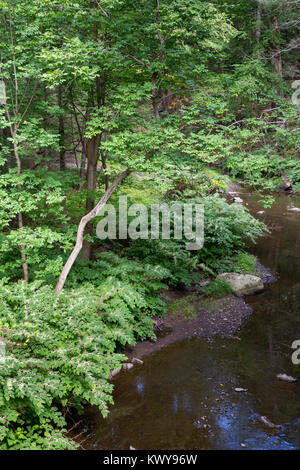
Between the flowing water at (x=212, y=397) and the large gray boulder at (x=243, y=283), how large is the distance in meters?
1.01

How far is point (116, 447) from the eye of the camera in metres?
4.65

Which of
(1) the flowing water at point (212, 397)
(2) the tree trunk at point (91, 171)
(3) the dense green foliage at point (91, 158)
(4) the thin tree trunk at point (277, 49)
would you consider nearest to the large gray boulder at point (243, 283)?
(1) the flowing water at point (212, 397)

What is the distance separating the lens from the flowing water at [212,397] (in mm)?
4809

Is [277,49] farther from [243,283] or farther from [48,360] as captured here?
[48,360]

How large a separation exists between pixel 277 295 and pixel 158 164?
A: 5.36 metres

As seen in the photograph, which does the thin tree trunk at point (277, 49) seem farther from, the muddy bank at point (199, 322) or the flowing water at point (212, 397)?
the flowing water at point (212, 397)

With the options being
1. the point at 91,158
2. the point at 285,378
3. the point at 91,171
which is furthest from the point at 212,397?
the point at 91,158

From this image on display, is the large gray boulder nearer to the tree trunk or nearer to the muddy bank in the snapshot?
the muddy bank

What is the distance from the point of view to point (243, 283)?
9383 millimetres

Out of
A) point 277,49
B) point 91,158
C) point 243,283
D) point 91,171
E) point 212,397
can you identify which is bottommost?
point 212,397

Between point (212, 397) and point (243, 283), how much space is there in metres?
4.25

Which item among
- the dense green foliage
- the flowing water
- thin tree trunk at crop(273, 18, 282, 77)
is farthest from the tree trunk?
thin tree trunk at crop(273, 18, 282, 77)

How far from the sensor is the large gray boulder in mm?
9266
